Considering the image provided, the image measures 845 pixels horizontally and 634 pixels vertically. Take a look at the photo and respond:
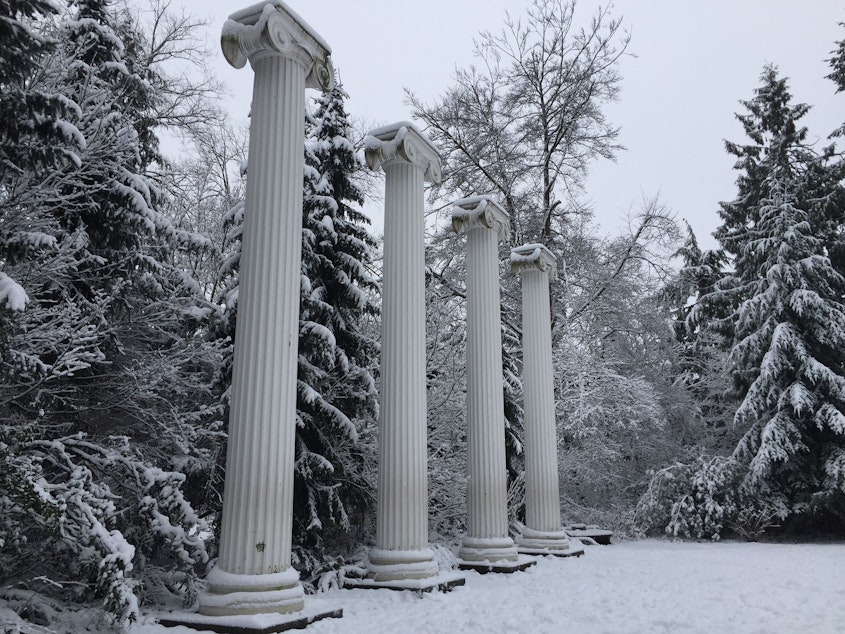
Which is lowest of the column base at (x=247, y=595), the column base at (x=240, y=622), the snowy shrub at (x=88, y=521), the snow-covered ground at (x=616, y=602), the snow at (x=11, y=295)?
the snow-covered ground at (x=616, y=602)

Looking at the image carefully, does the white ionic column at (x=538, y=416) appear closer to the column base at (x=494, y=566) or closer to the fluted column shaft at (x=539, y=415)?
the fluted column shaft at (x=539, y=415)

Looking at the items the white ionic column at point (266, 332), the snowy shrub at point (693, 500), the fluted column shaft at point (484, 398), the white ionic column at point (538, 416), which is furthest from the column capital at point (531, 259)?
the snowy shrub at point (693, 500)

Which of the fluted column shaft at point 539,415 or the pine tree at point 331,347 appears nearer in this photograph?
the pine tree at point 331,347

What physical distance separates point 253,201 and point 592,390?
18.2m

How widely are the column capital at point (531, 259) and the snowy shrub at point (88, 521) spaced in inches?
465

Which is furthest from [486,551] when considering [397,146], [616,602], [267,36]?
[267,36]

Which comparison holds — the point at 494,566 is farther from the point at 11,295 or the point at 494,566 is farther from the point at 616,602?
the point at 11,295

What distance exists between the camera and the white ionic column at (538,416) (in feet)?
55.3

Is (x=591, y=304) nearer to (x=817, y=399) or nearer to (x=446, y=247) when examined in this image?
(x=446, y=247)

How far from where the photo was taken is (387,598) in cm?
1016

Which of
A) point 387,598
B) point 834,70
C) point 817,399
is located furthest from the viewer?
point 834,70

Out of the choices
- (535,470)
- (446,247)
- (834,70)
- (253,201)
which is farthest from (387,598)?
(834,70)

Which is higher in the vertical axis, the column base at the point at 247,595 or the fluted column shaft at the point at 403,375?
the fluted column shaft at the point at 403,375

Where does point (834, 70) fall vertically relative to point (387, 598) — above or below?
above
